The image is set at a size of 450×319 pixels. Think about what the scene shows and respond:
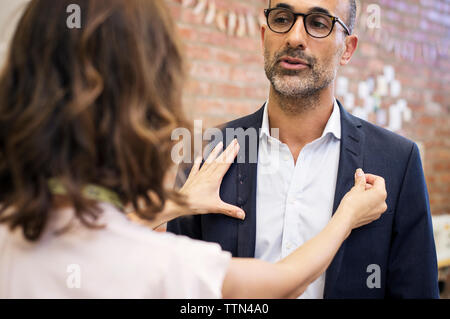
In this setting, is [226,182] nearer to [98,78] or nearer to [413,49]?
[98,78]

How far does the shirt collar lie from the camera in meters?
1.47

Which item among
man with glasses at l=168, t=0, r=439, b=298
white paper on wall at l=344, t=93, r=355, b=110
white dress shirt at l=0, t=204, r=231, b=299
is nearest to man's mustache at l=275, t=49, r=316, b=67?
man with glasses at l=168, t=0, r=439, b=298

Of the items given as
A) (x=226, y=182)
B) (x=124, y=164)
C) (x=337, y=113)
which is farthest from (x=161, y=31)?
(x=337, y=113)

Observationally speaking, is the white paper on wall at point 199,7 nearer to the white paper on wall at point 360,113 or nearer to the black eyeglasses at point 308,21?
the black eyeglasses at point 308,21

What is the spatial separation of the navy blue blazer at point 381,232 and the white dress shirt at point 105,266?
0.60 meters

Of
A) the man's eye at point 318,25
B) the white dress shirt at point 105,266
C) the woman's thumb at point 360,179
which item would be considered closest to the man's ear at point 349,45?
the man's eye at point 318,25

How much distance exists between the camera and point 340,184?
4.47ft

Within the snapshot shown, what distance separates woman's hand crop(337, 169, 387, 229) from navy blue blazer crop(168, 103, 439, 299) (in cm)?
10

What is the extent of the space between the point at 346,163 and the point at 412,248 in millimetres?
316

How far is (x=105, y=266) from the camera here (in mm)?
754

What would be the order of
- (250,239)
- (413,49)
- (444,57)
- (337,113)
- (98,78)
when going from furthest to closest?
(444,57), (413,49), (337,113), (250,239), (98,78)

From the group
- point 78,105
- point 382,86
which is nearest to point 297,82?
point 78,105

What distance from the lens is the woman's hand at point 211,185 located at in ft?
4.39

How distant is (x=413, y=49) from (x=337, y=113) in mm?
2274
